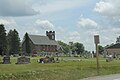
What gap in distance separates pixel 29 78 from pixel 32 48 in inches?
6526

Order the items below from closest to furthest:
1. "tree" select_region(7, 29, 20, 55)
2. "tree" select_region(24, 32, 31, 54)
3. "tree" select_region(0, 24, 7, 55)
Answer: "tree" select_region(0, 24, 7, 55)
"tree" select_region(7, 29, 20, 55)
"tree" select_region(24, 32, 31, 54)

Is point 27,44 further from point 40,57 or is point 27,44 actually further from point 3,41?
point 40,57

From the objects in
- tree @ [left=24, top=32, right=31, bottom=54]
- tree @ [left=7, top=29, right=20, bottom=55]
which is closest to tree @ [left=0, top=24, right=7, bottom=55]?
tree @ [left=7, top=29, right=20, bottom=55]

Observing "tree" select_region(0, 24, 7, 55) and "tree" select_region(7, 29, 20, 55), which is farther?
"tree" select_region(7, 29, 20, 55)

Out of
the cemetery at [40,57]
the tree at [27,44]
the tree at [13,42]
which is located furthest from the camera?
the tree at [27,44]

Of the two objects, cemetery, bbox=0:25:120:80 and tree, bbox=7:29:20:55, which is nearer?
cemetery, bbox=0:25:120:80

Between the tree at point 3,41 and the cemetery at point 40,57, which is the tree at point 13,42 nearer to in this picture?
the cemetery at point 40,57

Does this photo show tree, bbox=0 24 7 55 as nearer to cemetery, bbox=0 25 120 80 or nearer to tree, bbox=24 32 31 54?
cemetery, bbox=0 25 120 80

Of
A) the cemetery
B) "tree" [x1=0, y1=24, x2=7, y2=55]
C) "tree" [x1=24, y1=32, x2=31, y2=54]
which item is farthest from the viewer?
"tree" [x1=24, y1=32, x2=31, y2=54]

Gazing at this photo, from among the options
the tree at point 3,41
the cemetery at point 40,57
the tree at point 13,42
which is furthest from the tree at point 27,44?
the tree at point 3,41

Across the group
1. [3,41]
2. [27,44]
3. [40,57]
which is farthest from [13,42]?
[40,57]

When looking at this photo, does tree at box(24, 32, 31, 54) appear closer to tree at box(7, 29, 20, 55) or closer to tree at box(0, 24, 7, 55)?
tree at box(7, 29, 20, 55)

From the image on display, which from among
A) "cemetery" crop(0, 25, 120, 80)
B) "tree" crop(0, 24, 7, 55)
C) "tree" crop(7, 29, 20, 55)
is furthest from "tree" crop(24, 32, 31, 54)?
"tree" crop(0, 24, 7, 55)

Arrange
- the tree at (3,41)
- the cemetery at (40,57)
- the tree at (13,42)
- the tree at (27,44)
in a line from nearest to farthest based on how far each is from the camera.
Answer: the cemetery at (40,57), the tree at (3,41), the tree at (13,42), the tree at (27,44)
